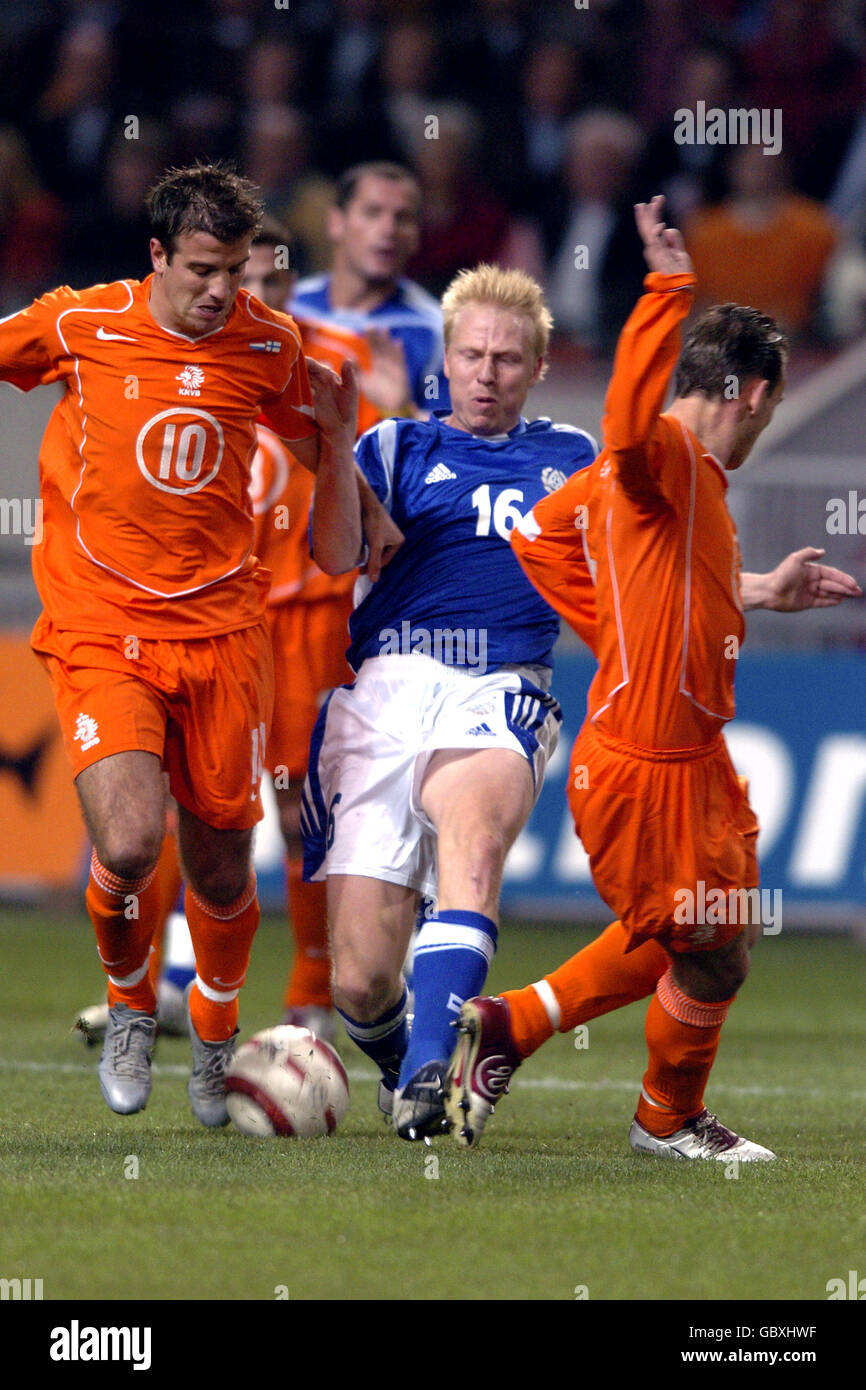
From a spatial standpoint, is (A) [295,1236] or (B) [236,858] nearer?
(A) [295,1236]

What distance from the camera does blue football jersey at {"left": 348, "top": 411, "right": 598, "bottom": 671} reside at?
5.08m

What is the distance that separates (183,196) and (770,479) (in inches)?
249

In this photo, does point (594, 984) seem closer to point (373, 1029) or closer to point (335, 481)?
point (373, 1029)

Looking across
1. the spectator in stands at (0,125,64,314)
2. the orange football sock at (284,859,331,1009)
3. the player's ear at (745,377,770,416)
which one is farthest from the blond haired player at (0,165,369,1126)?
the spectator in stands at (0,125,64,314)

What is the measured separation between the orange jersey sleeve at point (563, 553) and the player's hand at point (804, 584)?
445 millimetres

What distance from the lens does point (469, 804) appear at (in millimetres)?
4715

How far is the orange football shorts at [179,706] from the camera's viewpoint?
14.9ft

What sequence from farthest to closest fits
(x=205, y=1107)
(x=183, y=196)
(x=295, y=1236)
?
(x=205, y=1107)
(x=183, y=196)
(x=295, y=1236)

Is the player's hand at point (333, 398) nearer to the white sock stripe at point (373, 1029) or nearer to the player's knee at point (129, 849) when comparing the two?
the player's knee at point (129, 849)

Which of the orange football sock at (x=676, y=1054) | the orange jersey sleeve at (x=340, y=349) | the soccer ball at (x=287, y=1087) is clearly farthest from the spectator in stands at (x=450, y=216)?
the orange football sock at (x=676, y=1054)

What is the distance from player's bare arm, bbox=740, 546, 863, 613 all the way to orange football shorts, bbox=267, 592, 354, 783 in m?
1.87

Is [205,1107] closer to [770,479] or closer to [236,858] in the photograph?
[236,858]

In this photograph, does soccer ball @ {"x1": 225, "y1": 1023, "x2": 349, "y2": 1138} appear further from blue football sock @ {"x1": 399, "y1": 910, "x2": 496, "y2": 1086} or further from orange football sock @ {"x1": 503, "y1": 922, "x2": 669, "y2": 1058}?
orange football sock @ {"x1": 503, "y1": 922, "x2": 669, "y2": 1058}
